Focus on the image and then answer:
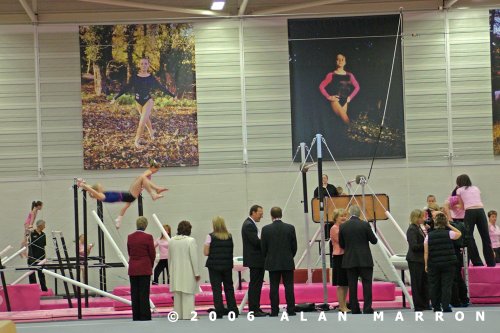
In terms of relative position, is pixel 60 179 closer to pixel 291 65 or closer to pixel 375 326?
pixel 291 65

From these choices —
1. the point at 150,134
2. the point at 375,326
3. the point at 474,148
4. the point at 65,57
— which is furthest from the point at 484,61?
the point at 375,326

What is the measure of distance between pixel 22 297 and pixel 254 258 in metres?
5.22

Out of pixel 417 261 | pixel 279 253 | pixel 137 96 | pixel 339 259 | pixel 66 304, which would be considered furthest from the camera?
pixel 137 96

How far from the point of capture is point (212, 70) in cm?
2012

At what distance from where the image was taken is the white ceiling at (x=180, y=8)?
19953 mm

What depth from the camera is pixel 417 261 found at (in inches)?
507

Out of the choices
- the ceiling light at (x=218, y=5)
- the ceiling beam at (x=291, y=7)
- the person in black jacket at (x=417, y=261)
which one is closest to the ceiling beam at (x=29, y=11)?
the ceiling light at (x=218, y=5)

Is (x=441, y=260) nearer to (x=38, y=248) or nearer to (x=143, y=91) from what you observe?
(x=38, y=248)

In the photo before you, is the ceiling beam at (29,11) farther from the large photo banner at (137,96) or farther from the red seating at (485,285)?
the red seating at (485,285)

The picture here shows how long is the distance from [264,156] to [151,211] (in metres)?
2.68

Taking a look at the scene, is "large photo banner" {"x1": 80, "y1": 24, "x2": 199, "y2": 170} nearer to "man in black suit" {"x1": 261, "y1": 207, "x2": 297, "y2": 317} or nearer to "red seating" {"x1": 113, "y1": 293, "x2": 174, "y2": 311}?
"red seating" {"x1": 113, "y1": 293, "x2": 174, "y2": 311}

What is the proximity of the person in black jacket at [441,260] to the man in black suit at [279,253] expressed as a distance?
71.8 inches

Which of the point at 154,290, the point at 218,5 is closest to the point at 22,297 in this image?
the point at 154,290

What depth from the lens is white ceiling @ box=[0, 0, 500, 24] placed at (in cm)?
1995
